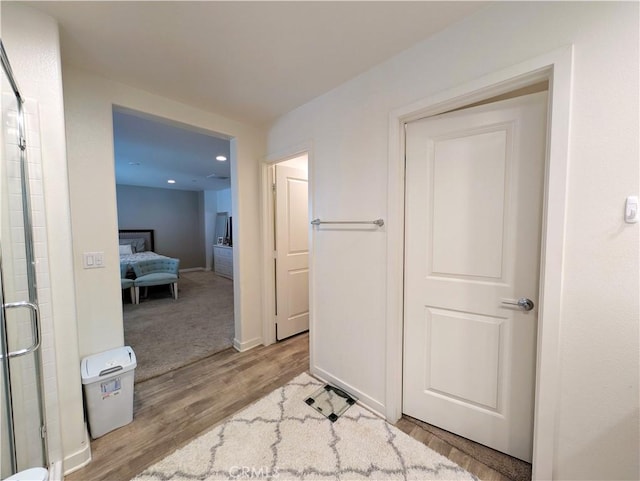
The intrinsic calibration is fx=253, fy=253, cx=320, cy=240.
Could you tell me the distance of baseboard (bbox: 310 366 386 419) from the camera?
5.81ft

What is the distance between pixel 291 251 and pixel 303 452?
187 cm

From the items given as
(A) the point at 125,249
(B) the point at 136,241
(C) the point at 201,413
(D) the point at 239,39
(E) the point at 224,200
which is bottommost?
(C) the point at 201,413

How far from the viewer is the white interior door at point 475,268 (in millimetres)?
1296

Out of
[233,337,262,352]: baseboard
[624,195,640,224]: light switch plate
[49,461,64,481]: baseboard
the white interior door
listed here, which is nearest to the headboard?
[233,337,262,352]: baseboard

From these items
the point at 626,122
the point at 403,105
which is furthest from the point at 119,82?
the point at 626,122

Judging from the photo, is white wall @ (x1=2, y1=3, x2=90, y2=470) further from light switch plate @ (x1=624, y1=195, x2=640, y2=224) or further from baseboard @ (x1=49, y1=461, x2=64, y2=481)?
light switch plate @ (x1=624, y1=195, x2=640, y2=224)

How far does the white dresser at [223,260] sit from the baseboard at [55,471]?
5.23 meters

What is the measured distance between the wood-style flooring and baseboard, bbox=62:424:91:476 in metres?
0.03

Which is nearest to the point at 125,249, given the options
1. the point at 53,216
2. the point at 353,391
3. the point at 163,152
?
the point at 163,152

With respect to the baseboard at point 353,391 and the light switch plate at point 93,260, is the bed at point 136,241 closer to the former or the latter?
the light switch plate at point 93,260

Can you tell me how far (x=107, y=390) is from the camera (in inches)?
63.0

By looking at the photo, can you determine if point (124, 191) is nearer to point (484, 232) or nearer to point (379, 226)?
point (379, 226)

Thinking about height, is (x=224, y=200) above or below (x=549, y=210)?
above

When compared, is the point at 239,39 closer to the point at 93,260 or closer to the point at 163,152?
the point at 93,260
